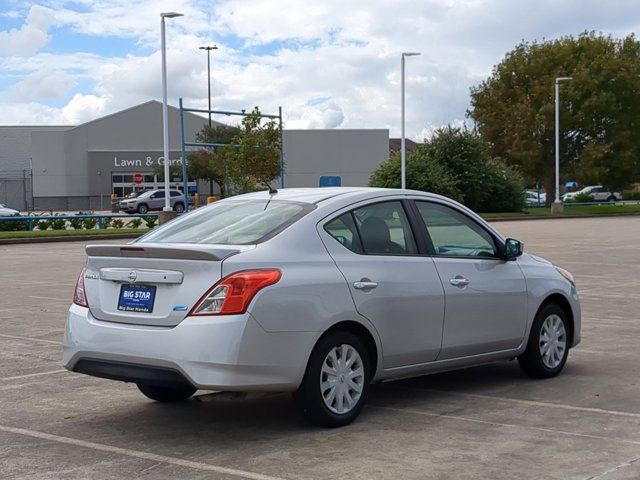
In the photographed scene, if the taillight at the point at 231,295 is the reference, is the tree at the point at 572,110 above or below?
above

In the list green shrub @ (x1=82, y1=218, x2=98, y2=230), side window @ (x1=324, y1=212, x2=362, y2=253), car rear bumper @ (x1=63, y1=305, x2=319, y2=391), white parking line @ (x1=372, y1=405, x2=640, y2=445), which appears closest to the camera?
car rear bumper @ (x1=63, y1=305, x2=319, y2=391)

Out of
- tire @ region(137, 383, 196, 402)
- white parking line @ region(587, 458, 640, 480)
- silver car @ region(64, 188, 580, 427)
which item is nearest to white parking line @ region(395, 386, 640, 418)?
silver car @ region(64, 188, 580, 427)

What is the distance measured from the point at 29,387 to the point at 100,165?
72.8 m

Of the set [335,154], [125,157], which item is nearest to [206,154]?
[125,157]

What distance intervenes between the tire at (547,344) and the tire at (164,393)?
2.75 m

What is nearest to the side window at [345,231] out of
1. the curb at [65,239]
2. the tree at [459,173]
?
the curb at [65,239]

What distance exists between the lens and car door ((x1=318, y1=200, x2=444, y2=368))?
686cm

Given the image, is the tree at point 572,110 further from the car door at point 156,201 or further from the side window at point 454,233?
the side window at point 454,233

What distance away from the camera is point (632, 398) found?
301 inches

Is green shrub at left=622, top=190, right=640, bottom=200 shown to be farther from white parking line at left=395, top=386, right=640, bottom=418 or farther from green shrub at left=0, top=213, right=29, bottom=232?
white parking line at left=395, top=386, right=640, bottom=418

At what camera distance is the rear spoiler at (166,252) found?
6.32 meters

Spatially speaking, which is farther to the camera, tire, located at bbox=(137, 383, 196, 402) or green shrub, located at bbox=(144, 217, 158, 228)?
green shrub, located at bbox=(144, 217, 158, 228)

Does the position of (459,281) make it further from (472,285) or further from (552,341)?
(552,341)

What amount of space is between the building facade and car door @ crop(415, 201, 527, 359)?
220 feet
